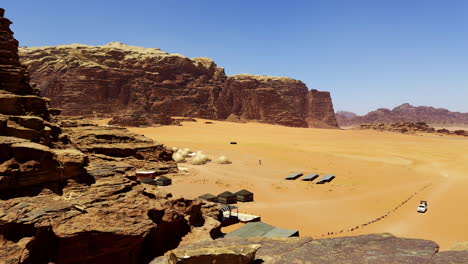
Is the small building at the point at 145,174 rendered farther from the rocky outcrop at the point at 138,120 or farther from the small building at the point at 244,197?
the rocky outcrop at the point at 138,120

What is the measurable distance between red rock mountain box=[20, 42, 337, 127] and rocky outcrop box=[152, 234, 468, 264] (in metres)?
98.9

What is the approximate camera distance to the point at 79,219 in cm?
939

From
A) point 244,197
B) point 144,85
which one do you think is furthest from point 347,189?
point 144,85

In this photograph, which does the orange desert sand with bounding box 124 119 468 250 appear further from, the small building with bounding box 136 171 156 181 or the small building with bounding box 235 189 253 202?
the small building with bounding box 136 171 156 181

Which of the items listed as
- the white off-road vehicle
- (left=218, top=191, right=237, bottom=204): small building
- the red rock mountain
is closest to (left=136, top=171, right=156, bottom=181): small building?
(left=218, top=191, right=237, bottom=204): small building

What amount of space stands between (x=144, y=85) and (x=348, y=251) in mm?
113415

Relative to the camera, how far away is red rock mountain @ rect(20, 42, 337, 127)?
10231 cm

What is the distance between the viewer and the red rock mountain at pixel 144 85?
102312 mm

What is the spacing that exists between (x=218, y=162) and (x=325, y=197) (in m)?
20.0

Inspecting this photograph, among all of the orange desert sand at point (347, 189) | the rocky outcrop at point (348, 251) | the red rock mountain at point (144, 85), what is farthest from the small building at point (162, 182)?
the red rock mountain at point (144, 85)

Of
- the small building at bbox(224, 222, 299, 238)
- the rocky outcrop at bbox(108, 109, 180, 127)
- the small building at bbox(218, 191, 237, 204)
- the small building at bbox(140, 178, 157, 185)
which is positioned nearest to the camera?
the small building at bbox(224, 222, 299, 238)

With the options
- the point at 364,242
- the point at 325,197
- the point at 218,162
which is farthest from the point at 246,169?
the point at 364,242

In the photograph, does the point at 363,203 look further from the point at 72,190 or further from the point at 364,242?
the point at 72,190

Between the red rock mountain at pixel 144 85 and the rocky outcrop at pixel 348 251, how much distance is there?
9886 centimetres
